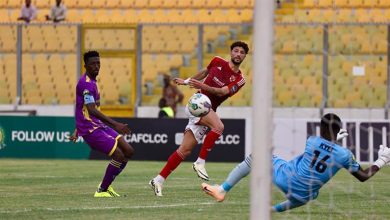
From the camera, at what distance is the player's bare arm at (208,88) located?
14.3 m

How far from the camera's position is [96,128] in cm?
1420

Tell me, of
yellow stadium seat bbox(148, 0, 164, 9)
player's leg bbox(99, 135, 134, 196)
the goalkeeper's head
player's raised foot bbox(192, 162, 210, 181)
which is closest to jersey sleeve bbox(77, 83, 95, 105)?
player's leg bbox(99, 135, 134, 196)

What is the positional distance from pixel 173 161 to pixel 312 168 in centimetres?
380

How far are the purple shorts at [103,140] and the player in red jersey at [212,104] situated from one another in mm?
690

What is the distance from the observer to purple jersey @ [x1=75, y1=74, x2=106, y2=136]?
14.0 m

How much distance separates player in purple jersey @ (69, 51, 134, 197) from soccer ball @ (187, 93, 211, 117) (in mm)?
1041

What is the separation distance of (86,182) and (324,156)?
6.77 m

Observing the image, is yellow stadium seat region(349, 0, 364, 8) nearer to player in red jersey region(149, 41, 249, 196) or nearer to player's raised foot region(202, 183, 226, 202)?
player in red jersey region(149, 41, 249, 196)

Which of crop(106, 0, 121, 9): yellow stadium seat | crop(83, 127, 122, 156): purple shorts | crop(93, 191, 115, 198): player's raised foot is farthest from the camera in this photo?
crop(106, 0, 121, 9): yellow stadium seat

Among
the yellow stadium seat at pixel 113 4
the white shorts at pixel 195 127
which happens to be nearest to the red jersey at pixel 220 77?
the white shorts at pixel 195 127

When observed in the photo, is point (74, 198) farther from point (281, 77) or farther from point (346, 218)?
point (281, 77)

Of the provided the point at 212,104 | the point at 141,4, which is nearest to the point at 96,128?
the point at 212,104

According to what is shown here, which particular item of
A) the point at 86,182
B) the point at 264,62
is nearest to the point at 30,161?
the point at 86,182

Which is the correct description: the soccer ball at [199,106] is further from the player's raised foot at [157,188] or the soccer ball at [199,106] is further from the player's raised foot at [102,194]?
the player's raised foot at [102,194]
